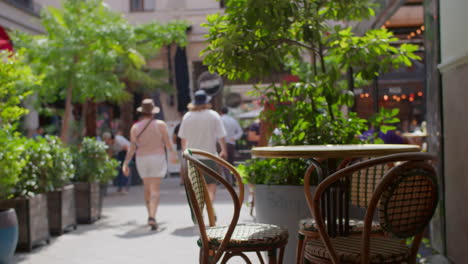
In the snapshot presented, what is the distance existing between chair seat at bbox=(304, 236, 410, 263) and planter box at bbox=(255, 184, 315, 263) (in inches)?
55.0

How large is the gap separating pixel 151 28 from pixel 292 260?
1433 centimetres

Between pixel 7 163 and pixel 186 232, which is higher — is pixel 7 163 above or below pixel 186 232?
above

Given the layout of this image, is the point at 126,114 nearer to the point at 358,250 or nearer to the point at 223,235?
the point at 223,235

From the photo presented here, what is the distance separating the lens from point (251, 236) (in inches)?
128

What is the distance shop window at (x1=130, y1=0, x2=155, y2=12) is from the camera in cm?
2109

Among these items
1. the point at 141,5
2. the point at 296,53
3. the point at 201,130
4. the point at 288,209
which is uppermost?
the point at 141,5

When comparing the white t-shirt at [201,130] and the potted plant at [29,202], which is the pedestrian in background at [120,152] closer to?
the white t-shirt at [201,130]

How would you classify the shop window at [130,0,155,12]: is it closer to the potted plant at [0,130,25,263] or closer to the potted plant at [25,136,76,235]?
the potted plant at [25,136,76,235]

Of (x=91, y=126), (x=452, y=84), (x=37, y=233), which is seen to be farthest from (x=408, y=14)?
(x=91, y=126)

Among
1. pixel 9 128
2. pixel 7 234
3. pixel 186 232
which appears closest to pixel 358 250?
pixel 7 234

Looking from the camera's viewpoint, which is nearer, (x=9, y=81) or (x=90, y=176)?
(x=9, y=81)

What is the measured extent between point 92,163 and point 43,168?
6.23ft

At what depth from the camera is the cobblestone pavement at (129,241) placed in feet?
19.3

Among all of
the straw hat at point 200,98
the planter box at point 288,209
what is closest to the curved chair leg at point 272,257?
the planter box at point 288,209
